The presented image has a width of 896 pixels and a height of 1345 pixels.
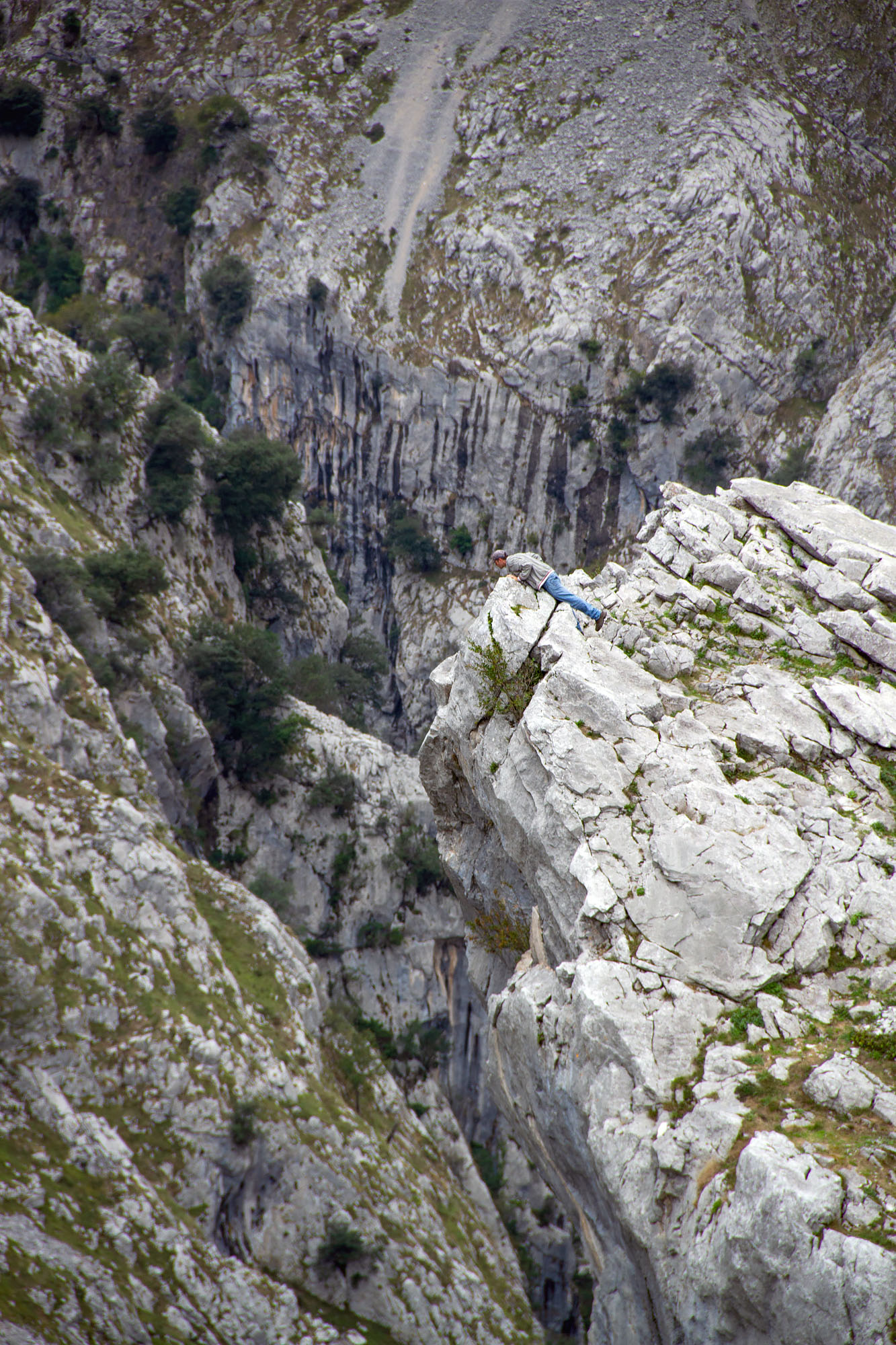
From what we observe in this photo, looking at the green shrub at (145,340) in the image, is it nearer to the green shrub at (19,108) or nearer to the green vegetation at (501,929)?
the green shrub at (19,108)

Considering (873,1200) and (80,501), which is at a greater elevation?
(873,1200)

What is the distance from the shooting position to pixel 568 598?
17.5 metres

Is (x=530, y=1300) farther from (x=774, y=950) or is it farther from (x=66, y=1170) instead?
(x=774, y=950)

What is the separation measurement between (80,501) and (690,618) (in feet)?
122

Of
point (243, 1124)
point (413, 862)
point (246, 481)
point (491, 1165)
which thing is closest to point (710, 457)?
point (246, 481)

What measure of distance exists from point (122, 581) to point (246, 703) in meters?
10.5

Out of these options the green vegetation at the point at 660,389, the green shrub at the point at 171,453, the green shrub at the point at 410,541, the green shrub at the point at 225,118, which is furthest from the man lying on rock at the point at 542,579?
the green shrub at the point at 225,118

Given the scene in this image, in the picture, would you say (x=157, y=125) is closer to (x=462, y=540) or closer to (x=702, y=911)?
(x=462, y=540)

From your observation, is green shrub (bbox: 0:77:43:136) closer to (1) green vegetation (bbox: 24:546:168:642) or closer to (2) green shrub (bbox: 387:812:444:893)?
(1) green vegetation (bbox: 24:546:168:642)

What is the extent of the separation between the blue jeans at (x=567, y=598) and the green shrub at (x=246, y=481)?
3927cm

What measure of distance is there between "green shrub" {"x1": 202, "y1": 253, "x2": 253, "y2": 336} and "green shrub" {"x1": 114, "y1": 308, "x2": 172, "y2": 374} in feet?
19.4

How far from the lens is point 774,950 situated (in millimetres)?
11953

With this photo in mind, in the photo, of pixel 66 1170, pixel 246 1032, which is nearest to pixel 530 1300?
pixel 246 1032

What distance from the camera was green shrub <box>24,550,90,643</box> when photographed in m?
35.8
